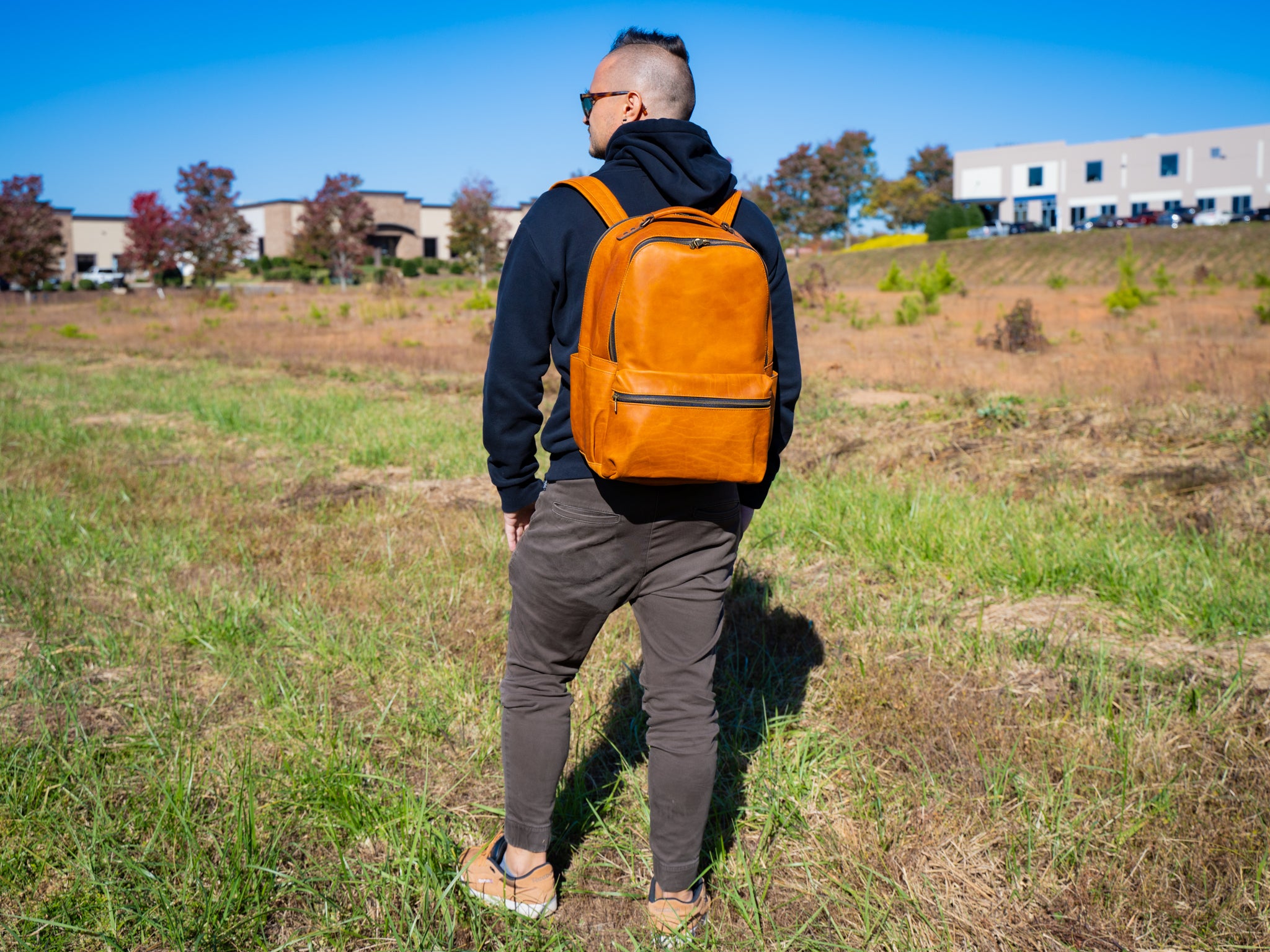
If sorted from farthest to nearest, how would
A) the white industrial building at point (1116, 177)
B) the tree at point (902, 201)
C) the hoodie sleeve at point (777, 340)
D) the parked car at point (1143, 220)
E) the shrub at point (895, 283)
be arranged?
the tree at point (902, 201) → the white industrial building at point (1116, 177) → the parked car at point (1143, 220) → the shrub at point (895, 283) → the hoodie sleeve at point (777, 340)

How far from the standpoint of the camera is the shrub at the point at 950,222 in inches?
2014

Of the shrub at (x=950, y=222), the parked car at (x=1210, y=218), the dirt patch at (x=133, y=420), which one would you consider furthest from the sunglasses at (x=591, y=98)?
the parked car at (x=1210, y=218)

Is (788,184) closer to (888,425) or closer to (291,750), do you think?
(888,425)

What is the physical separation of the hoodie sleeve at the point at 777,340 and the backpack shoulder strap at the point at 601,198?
0.27 m

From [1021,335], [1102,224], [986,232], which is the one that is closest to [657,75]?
[1021,335]

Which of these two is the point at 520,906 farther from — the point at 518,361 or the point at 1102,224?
the point at 1102,224

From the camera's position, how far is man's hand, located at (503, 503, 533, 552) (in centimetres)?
191

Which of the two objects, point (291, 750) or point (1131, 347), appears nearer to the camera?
point (291, 750)

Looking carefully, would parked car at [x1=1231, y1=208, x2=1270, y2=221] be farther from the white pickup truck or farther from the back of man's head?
the white pickup truck

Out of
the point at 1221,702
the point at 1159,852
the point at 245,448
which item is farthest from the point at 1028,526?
the point at 245,448

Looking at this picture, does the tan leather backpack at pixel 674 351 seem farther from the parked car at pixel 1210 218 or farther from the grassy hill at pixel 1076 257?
the parked car at pixel 1210 218

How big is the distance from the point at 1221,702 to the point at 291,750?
2869 mm

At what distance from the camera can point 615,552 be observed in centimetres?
172

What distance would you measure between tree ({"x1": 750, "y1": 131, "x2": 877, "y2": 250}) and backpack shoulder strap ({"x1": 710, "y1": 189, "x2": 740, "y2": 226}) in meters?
57.8
